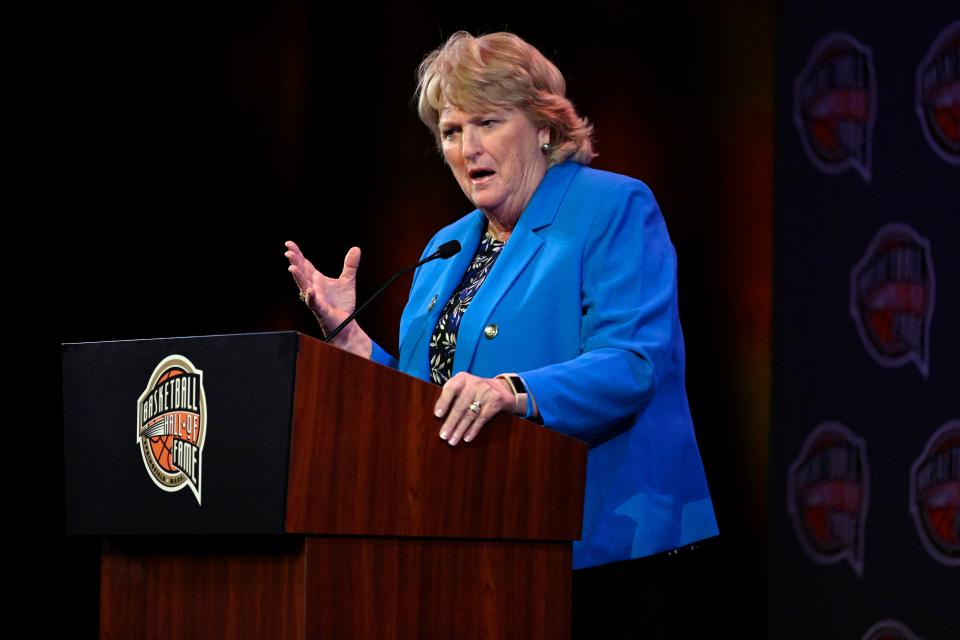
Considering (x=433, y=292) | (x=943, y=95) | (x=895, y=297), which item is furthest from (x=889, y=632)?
(x=433, y=292)

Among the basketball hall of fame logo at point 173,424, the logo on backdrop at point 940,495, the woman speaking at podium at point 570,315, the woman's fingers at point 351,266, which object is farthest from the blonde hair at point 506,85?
the logo on backdrop at point 940,495

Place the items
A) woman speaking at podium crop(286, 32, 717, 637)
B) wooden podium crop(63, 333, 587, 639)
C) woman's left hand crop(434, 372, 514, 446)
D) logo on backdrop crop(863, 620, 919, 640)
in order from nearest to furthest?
1. wooden podium crop(63, 333, 587, 639)
2. woman's left hand crop(434, 372, 514, 446)
3. woman speaking at podium crop(286, 32, 717, 637)
4. logo on backdrop crop(863, 620, 919, 640)

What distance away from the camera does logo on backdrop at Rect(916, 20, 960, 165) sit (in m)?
2.74

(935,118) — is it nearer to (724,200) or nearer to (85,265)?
(724,200)

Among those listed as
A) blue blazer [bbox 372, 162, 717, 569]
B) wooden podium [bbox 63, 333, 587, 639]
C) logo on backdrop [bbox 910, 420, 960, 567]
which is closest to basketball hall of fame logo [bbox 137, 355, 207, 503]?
wooden podium [bbox 63, 333, 587, 639]

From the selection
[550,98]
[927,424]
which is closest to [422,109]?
[550,98]

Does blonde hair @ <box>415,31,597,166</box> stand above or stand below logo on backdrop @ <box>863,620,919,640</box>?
above

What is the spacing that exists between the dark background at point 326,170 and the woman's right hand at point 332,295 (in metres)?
1.26

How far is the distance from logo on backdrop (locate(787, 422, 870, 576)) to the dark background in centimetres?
11

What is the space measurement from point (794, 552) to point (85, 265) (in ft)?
6.47

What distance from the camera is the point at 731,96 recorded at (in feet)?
10.3

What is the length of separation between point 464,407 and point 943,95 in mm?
1754

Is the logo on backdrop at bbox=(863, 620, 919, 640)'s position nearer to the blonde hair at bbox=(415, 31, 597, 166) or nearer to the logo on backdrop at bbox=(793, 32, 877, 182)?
the logo on backdrop at bbox=(793, 32, 877, 182)

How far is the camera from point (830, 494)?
296 centimetres
